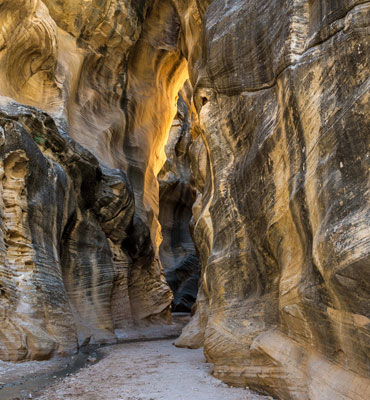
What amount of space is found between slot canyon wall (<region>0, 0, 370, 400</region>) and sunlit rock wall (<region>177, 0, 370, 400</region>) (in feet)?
0.08

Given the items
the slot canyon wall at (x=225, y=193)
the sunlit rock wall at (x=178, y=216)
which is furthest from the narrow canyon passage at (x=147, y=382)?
the sunlit rock wall at (x=178, y=216)

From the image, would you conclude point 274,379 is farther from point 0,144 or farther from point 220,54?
point 0,144

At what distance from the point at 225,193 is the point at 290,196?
2.33m

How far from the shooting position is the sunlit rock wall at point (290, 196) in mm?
4027

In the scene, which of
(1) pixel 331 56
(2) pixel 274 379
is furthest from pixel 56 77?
(2) pixel 274 379

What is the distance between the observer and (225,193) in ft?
24.6

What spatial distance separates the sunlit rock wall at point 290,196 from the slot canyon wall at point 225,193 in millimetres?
24

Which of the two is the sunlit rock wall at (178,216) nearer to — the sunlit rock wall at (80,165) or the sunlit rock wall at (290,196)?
the sunlit rock wall at (80,165)

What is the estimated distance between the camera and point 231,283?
7.05m

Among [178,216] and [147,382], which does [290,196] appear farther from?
[178,216]

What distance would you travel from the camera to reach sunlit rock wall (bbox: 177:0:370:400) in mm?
4027

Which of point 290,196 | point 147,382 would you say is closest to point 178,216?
point 147,382

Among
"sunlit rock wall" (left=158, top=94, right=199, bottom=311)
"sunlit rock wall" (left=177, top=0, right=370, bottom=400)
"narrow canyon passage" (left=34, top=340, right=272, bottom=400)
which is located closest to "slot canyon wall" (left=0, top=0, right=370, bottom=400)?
"sunlit rock wall" (left=177, top=0, right=370, bottom=400)

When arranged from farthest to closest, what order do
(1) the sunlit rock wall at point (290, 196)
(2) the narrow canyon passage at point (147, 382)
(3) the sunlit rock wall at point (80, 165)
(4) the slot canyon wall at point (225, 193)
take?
(3) the sunlit rock wall at point (80, 165), (2) the narrow canyon passage at point (147, 382), (4) the slot canyon wall at point (225, 193), (1) the sunlit rock wall at point (290, 196)
